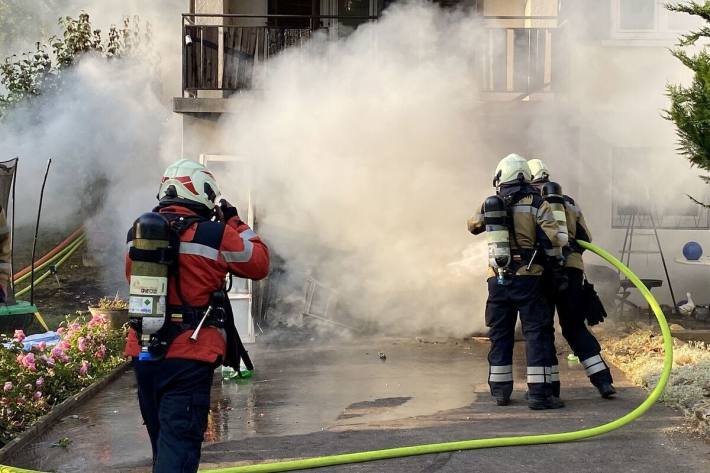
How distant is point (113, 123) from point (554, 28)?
31.8 feet

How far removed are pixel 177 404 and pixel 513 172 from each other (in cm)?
347

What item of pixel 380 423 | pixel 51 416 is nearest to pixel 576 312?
pixel 380 423

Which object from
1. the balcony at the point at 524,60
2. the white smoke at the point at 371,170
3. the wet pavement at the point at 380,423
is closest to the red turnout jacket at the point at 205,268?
the wet pavement at the point at 380,423

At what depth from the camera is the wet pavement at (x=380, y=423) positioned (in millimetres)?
5176

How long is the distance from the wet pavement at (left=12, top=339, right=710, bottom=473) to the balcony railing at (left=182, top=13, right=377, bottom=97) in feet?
14.6

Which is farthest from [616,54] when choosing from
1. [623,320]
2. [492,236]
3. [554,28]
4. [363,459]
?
[363,459]

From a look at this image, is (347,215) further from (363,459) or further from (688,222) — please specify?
(363,459)

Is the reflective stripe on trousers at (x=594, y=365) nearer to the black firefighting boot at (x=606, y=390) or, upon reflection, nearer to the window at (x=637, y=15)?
the black firefighting boot at (x=606, y=390)

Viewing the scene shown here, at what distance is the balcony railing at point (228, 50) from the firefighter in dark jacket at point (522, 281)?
18.6ft

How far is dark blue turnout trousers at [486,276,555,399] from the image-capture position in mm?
6395

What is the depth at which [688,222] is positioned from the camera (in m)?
12.0

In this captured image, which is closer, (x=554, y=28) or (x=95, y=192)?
(x=554, y=28)

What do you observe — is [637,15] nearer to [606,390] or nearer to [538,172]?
[538,172]

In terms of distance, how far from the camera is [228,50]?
11.5 m
